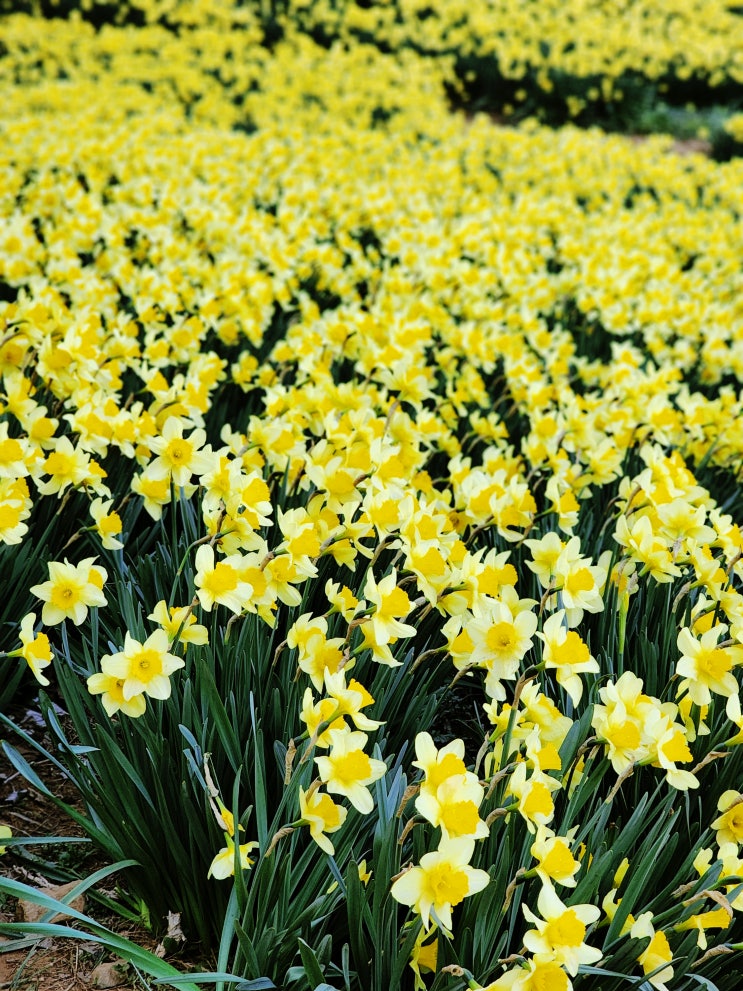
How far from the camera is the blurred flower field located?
4.61 feet

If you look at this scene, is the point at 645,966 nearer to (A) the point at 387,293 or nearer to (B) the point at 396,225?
(A) the point at 387,293

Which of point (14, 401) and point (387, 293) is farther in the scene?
point (387, 293)

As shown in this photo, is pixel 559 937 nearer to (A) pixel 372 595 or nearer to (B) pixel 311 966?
(B) pixel 311 966

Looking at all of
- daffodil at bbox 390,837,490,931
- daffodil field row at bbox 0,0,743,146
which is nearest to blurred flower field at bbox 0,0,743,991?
daffodil at bbox 390,837,490,931

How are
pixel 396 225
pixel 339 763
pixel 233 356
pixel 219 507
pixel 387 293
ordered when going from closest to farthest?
pixel 339 763
pixel 219 507
pixel 233 356
pixel 387 293
pixel 396 225

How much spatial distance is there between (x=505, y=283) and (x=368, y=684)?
315 centimetres

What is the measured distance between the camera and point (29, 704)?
7.24 ft

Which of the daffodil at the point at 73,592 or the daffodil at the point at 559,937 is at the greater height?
the daffodil at the point at 73,592

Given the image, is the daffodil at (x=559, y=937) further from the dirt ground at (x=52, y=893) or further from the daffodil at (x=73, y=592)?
the daffodil at (x=73, y=592)

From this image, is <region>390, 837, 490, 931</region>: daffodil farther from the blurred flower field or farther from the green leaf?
the green leaf

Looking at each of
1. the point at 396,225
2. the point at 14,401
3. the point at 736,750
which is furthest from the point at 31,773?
the point at 396,225

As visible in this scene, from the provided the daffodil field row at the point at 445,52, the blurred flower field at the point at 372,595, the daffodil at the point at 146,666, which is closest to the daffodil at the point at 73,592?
the blurred flower field at the point at 372,595

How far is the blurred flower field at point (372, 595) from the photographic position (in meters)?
1.41

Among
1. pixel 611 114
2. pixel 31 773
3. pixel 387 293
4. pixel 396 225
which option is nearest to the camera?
pixel 31 773
